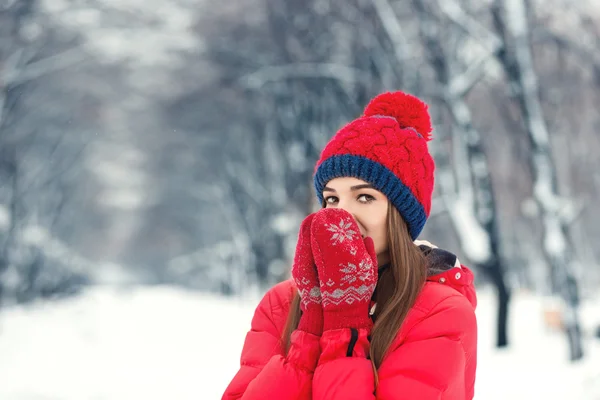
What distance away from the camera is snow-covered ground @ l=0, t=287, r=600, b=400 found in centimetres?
725

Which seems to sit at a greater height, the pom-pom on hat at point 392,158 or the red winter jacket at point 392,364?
the pom-pom on hat at point 392,158

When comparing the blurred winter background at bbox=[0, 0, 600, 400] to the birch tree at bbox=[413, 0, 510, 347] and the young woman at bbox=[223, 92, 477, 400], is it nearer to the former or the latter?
the birch tree at bbox=[413, 0, 510, 347]

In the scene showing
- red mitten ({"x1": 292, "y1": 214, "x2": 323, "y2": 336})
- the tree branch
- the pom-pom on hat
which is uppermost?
the tree branch

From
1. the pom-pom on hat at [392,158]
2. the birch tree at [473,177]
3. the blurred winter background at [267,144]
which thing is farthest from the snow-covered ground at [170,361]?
the pom-pom on hat at [392,158]

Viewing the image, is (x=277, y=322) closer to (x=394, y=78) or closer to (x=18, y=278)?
(x=394, y=78)

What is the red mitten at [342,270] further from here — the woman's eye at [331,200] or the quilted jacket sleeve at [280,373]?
the woman's eye at [331,200]

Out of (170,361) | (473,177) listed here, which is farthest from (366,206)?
(170,361)

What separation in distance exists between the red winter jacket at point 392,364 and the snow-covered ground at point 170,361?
15.6 feet

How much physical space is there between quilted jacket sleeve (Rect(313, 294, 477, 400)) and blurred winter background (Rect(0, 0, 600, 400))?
4.79 metres

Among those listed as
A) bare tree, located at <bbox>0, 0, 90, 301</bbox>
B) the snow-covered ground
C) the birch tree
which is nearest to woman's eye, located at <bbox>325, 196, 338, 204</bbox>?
the snow-covered ground

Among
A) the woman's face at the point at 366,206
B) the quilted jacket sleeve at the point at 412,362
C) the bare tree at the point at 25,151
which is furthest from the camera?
the bare tree at the point at 25,151

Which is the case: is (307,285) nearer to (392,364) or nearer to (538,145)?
(392,364)

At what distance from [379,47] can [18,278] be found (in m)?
20.2

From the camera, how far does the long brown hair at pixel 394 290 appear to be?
192 cm
